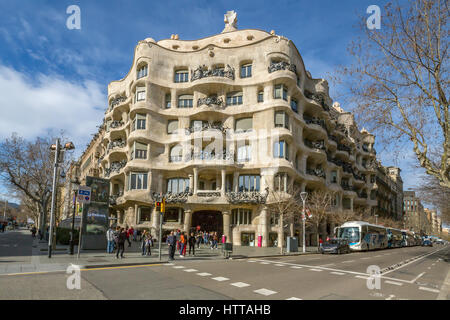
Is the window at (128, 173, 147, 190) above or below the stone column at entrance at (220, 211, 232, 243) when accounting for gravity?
above

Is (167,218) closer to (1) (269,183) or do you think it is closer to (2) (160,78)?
(1) (269,183)

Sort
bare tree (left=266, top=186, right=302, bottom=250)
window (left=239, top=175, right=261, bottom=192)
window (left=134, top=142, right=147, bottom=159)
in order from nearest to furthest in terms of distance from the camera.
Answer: bare tree (left=266, top=186, right=302, bottom=250) → window (left=239, top=175, right=261, bottom=192) → window (left=134, top=142, right=147, bottom=159)

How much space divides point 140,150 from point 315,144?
2142 cm

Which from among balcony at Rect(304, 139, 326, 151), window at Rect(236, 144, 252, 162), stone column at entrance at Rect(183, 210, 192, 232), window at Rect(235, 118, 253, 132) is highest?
window at Rect(235, 118, 253, 132)

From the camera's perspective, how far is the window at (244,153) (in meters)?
33.4

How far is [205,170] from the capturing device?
33.3m

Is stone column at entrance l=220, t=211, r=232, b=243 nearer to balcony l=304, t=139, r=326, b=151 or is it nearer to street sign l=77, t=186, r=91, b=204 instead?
balcony l=304, t=139, r=326, b=151

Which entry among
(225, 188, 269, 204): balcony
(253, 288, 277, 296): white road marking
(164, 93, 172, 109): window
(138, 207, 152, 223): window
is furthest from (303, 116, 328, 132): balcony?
(253, 288, 277, 296): white road marking

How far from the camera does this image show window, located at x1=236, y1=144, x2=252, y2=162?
33.4 m

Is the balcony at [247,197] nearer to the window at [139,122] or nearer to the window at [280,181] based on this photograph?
the window at [280,181]

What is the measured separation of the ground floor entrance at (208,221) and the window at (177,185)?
10.9ft

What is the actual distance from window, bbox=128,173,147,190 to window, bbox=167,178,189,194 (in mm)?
2858

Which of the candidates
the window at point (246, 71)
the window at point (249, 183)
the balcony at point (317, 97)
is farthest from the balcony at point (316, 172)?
the window at point (246, 71)

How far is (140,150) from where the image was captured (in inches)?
1380
